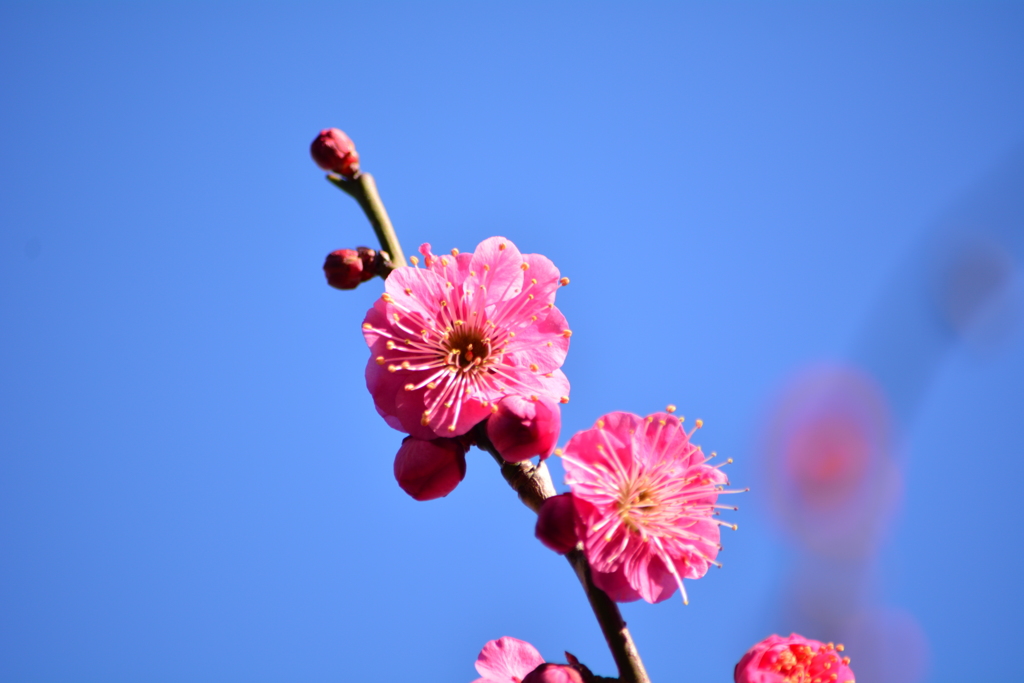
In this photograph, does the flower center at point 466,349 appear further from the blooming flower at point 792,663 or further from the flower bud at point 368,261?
the blooming flower at point 792,663

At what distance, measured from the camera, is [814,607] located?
8.58 ft

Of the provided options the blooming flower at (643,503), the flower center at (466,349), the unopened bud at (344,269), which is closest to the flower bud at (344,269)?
the unopened bud at (344,269)

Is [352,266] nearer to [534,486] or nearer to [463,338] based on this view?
[463,338]

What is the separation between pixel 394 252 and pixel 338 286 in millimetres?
201

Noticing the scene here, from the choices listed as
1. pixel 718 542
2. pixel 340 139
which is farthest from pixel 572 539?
pixel 340 139

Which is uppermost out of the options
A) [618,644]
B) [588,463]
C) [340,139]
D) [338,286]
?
[340,139]

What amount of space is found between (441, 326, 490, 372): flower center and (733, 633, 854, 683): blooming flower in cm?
102

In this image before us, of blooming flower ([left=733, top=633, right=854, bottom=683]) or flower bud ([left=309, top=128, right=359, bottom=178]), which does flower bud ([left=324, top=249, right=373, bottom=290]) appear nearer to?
flower bud ([left=309, top=128, right=359, bottom=178])

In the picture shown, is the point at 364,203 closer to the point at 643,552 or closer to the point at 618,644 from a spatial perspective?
the point at 643,552

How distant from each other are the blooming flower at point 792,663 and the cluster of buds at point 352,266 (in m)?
1.44

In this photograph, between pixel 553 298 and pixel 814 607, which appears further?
pixel 814 607

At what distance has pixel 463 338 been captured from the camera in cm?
199

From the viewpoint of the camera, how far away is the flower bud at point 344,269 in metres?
1.98

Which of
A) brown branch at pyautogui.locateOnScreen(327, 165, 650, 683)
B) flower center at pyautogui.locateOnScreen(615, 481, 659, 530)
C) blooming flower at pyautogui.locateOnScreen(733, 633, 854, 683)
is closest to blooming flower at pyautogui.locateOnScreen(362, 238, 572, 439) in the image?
brown branch at pyautogui.locateOnScreen(327, 165, 650, 683)
